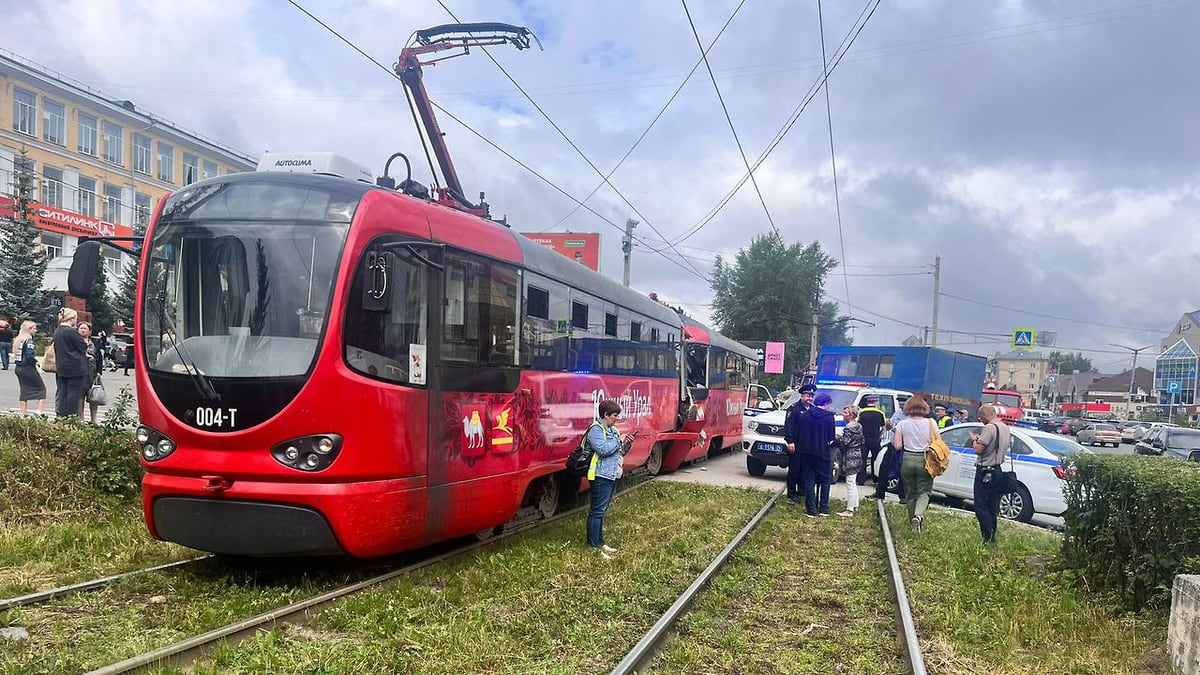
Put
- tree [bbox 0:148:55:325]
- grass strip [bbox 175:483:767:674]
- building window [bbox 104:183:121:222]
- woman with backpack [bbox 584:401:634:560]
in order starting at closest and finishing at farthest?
grass strip [bbox 175:483:767:674]
woman with backpack [bbox 584:401:634:560]
tree [bbox 0:148:55:325]
building window [bbox 104:183:121:222]

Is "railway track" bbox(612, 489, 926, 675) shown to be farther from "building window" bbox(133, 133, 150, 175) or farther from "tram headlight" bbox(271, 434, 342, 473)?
"building window" bbox(133, 133, 150, 175)

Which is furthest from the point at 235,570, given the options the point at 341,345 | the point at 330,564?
the point at 341,345

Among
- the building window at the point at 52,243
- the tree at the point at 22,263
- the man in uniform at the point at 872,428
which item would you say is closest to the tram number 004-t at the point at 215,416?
the man in uniform at the point at 872,428

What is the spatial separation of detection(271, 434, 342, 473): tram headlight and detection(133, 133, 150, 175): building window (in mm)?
48744

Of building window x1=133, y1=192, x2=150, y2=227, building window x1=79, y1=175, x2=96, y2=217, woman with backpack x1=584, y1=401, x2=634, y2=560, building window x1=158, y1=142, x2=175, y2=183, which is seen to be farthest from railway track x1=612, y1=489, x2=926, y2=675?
building window x1=158, y1=142, x2=175, y2=183

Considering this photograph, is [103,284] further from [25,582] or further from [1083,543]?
[1083,543]

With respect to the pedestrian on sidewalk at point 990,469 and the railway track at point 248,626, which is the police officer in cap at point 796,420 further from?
the railway track at point 248,626

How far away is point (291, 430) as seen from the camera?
5.44m

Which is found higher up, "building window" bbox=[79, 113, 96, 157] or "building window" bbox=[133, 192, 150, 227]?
"building window" bbox=[79, 113, 96, 157]

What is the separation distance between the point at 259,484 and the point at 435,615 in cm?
150

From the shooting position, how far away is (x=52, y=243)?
41.3 meters

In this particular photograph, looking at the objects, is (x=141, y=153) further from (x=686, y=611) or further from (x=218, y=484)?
(x=686, y=611)

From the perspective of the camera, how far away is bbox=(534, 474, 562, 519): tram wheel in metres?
8.77

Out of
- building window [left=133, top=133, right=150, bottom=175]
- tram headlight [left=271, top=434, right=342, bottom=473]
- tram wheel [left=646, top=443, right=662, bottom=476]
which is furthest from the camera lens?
building window [left=133, top=133, right=150, bottom=175]
